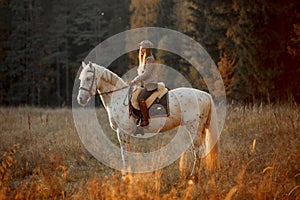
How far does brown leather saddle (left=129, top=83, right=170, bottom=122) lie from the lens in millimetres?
6578

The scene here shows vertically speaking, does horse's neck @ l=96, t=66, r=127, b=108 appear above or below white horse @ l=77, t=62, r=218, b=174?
above

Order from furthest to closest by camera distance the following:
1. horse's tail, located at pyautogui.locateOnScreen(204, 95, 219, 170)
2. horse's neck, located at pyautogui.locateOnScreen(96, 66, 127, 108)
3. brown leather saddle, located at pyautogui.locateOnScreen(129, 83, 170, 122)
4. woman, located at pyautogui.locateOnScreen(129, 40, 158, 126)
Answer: horse's neck, located at pyautogui.locateOnScreen(96, 66, 127, 108), brown leather saddle, located at pyautogui.locateOnScreen(129, 83, 170, 122), woman, located at pyautogui.locateOnScreen(129, 40, 158, 126), horse's tail, located at pyautogui.locateOnScreen(204, 95, 219, 170)

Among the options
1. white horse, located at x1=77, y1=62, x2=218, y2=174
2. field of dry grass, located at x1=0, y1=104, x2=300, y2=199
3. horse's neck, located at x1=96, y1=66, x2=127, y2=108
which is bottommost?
field of dry grass, located at x1=0, y1=104, x2=300, y2=199

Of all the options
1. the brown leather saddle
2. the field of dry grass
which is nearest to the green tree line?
the field of dry grass

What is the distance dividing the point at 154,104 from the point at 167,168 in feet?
4.03

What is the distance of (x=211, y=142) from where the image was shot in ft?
21.6

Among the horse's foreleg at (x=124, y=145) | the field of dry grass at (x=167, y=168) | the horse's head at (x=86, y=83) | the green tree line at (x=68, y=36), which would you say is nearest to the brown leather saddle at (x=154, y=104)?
the horse's foreleg at (x=124, y=145)

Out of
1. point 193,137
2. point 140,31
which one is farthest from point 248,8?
point 140,31

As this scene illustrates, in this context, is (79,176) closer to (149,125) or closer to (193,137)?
(149,125)

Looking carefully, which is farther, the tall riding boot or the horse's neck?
the horse's neck

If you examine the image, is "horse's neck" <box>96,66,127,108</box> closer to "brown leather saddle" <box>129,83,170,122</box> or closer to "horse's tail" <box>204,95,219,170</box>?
"brown leather saddle" <box>129,83,170,122</box>

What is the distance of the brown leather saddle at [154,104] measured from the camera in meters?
6.58

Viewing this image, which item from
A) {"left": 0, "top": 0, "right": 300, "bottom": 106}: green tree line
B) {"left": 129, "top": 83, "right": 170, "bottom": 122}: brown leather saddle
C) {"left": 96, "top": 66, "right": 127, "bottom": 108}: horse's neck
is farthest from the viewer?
{"left": 0, "top": 0, "right": 300, "bottom": 106}: green tree line

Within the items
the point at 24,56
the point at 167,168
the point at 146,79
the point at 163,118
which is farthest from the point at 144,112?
the point at 24,56
